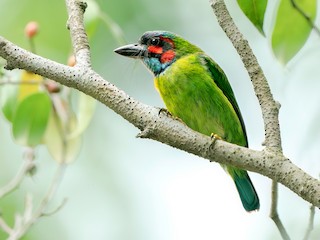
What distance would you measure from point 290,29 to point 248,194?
152 cm

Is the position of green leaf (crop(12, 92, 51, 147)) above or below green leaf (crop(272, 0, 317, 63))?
below

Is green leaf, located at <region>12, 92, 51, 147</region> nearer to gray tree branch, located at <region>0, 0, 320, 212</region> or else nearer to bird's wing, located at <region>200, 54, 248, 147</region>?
gray tree branch, located at <region>0, 0, 320, 212</region>

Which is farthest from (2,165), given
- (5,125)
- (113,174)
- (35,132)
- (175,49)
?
(35,132)

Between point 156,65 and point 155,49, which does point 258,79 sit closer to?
point 156,65

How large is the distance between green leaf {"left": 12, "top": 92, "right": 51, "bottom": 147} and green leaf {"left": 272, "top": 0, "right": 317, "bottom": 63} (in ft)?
3.63

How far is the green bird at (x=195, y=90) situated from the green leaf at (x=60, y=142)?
46cm

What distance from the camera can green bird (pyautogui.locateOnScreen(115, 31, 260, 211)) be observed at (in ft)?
12.4

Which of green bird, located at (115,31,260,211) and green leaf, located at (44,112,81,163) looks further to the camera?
green bird, located at (115,31,260,211)

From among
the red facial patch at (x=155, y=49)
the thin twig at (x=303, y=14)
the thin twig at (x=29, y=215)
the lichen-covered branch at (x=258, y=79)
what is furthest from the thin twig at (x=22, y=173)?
the thin twig at (x=303, y=14)

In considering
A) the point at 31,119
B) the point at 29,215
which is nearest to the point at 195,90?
the point at 31,119

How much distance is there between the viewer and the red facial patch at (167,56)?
4074mm

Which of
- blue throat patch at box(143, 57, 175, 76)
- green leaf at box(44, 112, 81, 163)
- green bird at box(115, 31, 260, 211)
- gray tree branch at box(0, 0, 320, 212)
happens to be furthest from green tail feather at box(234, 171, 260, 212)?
gray tree branch at box(0, 0, 320, 212)

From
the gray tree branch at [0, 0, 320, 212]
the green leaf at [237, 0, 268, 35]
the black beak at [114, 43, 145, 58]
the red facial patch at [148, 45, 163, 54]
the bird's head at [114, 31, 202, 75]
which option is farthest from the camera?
the red facial patch at [148, 45, 163, 54]

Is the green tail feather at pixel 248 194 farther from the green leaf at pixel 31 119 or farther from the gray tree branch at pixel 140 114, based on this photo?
the gray tree branch at pixel 140 114
